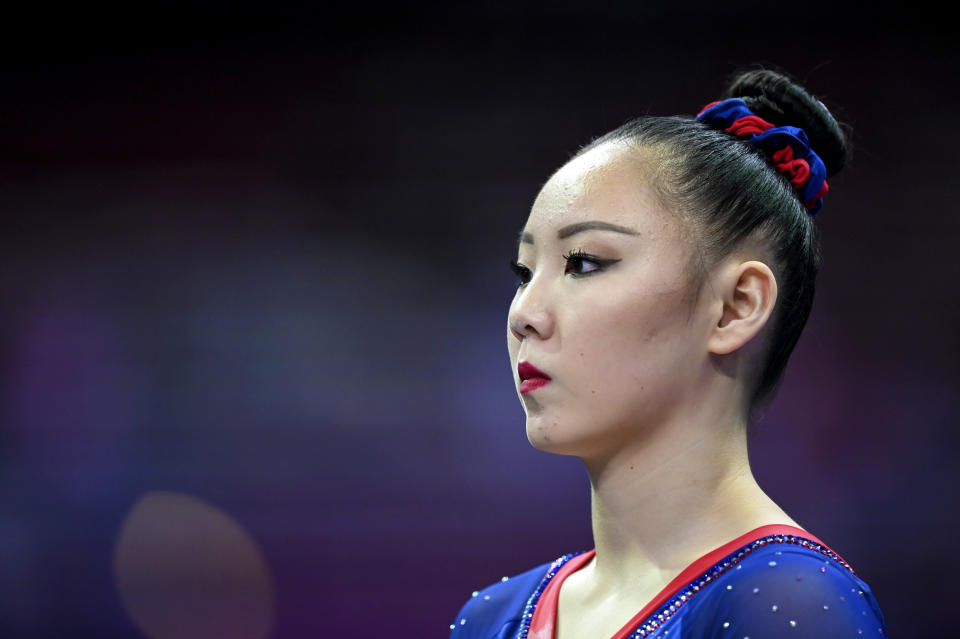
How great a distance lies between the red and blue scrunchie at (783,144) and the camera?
1.04 metres

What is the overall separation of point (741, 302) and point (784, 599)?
0.30 m

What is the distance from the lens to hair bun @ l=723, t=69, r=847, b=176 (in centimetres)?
110

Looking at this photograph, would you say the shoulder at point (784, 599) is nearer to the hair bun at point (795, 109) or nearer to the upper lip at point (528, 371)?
the upper lip at point (528, 371)

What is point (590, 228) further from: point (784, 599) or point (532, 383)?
point (784, 599)

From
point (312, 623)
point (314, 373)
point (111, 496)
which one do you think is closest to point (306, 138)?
point (314, 373)

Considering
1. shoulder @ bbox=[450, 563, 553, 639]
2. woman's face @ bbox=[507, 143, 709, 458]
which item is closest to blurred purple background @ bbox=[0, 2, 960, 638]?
shoulder @ bbox=[450, 563, 553, 639]

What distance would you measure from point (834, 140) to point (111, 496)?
5.94ft

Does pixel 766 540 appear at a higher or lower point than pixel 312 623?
higher

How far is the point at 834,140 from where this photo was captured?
1.12 meters

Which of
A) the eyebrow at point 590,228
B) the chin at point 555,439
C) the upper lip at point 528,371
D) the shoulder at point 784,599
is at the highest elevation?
the eyebrow at point 590,228

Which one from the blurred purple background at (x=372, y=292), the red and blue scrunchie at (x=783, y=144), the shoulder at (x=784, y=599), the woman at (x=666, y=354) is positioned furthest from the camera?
the blurred purple background at (x=372, y=292)

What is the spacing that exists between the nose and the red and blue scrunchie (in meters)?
0.30

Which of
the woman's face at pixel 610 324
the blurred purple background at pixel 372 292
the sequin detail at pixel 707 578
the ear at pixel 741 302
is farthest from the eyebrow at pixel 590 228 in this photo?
the blurred purple background at pixel 372 292

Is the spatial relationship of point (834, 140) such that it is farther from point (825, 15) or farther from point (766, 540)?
point (825, 15)
